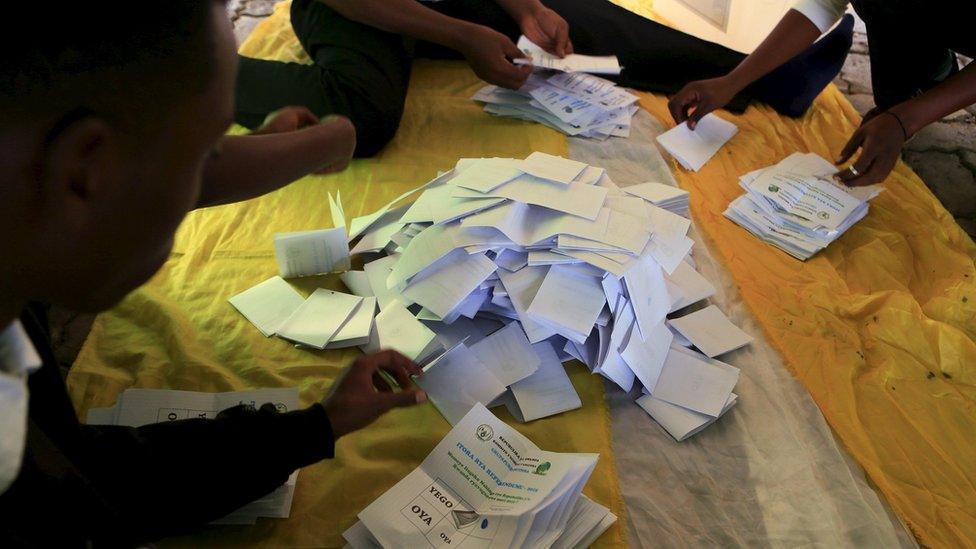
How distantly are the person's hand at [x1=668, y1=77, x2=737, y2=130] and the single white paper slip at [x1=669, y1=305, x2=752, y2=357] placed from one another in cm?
70

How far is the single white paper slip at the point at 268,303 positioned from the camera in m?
1.28

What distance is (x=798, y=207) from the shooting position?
161 centimetres

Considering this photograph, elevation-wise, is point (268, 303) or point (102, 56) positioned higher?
point (102, 56)

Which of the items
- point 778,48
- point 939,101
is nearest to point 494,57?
point 778,48

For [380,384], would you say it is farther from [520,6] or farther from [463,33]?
[520,6]

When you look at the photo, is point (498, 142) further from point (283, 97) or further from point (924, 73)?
point (924, 73)

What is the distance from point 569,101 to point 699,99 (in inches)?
13.4

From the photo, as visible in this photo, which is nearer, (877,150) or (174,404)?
(174,404)

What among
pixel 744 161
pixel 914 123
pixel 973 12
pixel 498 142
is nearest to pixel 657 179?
pixel 744 161

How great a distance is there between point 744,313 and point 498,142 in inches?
29.7

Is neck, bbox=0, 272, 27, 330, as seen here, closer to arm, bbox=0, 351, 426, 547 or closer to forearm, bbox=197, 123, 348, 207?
arm, bbox=0, 351, 426, 547

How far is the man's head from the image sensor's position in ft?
1.58

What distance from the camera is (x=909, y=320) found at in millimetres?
1328

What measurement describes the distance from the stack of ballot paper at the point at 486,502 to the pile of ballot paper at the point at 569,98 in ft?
3.36
